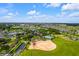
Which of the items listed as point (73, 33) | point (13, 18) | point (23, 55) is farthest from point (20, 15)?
point (73, 33)

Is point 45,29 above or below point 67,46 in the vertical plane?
above

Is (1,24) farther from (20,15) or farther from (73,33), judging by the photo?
(73,33)

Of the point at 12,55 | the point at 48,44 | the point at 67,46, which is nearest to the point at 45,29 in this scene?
the point at 48,44

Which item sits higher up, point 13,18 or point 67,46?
point 13,18

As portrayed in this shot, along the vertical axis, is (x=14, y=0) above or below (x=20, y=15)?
above

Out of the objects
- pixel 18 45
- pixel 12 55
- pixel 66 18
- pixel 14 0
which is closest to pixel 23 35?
pixel 18 45

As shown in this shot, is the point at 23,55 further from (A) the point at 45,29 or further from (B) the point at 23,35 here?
(A) the point at 45,29

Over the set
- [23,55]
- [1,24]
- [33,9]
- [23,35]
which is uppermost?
[33,9]

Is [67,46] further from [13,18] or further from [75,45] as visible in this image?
[13,18]
